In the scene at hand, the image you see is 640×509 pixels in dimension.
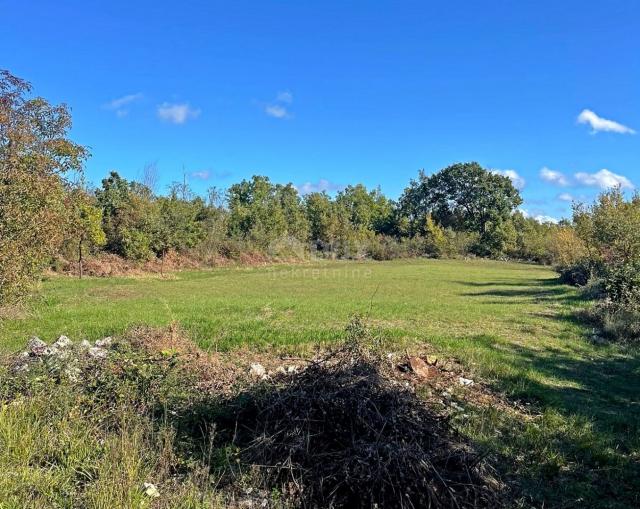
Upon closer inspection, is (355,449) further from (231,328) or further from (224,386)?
(231,328)

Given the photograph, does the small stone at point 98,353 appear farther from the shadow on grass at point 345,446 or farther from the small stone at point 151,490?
the small stone at point 151,490

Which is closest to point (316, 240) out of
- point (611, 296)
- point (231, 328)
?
point (611, 296)

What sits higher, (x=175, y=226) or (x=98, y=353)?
(x=175, y=226)

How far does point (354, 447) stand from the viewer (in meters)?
4.02

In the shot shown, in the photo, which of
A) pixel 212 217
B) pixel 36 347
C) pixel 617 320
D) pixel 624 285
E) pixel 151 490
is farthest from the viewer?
pixel 212 217

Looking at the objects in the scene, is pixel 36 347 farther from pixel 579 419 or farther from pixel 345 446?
pixel 579 419

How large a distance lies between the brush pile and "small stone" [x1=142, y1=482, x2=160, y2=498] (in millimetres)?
829

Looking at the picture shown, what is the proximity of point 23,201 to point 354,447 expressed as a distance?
27.8 feet

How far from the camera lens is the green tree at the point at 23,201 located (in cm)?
905

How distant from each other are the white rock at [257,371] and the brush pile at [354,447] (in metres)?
1.77

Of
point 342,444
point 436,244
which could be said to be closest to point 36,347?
point 342,444

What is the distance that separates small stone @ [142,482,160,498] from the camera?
11.9 ft

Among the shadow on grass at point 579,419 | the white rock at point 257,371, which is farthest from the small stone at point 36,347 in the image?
the shadow on grass at point 579,419

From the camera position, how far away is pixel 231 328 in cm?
1095
